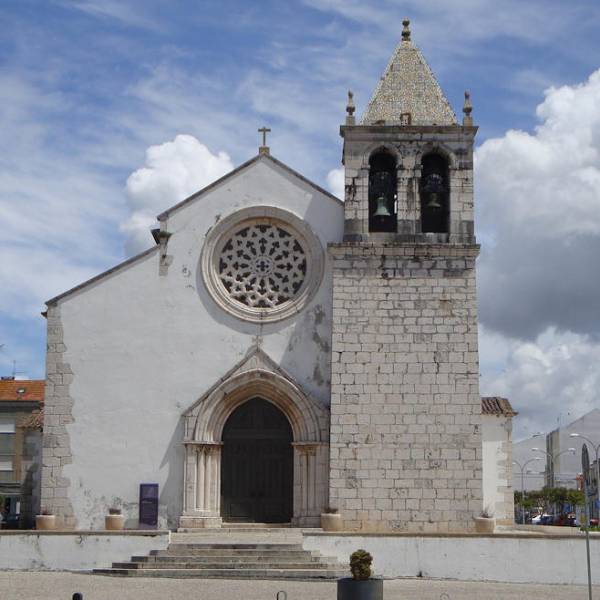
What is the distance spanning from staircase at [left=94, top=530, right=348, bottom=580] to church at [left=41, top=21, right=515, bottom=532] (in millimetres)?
2892

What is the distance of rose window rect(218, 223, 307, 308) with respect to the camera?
26594mm

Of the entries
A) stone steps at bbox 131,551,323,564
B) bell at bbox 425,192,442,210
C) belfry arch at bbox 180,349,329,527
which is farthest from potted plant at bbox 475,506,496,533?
bell at bbox 425,192,442,210

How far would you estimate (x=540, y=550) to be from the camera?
2123 centimetres

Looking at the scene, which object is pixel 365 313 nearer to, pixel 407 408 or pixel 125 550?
pixel 407 408

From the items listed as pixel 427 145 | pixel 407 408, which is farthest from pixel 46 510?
pixel 427 145

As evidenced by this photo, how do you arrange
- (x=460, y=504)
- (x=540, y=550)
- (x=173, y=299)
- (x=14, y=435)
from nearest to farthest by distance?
(x=540, y=550) → (x=460, y=504) → (x=173, y=299) → (x=14, y=435)

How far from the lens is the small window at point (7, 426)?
5075 centimetres

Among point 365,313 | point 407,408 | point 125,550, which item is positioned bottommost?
point 125,550

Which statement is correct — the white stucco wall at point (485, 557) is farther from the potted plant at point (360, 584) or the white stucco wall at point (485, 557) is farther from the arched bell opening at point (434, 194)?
the arched bell opening at point (434, 194)

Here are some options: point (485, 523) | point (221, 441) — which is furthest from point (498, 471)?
point (221, 441)

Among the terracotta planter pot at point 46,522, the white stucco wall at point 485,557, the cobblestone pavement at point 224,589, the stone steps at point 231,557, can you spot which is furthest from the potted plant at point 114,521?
the white stucco wall at point 485,557

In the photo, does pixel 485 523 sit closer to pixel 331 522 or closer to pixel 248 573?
pixel 331 522

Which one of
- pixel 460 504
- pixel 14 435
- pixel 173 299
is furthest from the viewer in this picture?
pixel 14 435

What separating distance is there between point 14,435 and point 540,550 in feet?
114
